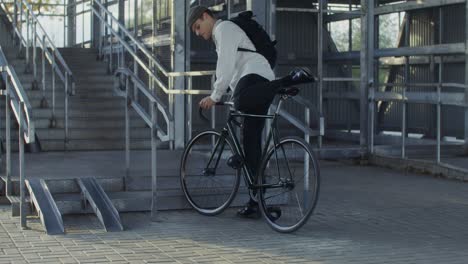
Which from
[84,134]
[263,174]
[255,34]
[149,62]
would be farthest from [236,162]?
[149,62]

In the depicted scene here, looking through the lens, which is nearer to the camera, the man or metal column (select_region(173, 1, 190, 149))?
the man

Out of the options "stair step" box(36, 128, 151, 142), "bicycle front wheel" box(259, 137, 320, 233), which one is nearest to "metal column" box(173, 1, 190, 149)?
"stair step" box(36, 128, 151, 142)

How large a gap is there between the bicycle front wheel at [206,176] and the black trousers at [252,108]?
347 mm

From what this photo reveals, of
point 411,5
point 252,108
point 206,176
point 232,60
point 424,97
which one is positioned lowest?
Answer: point 206,176

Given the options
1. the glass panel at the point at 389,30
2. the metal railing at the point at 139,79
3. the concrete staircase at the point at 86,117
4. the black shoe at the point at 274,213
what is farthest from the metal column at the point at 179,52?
the black shoe at the point at 274,213

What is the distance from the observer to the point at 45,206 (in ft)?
21.2

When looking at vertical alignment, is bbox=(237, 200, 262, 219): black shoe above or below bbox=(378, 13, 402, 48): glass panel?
below

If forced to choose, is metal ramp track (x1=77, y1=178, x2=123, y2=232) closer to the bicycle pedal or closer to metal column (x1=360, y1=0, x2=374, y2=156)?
the bicycle pedal

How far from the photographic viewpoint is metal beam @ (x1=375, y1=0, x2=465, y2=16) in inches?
471

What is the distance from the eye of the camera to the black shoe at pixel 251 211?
269 inches

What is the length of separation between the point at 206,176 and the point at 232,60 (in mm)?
1155

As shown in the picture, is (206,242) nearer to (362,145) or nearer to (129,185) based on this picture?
(129,185)

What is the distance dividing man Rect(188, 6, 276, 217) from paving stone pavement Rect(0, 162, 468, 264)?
0.64m

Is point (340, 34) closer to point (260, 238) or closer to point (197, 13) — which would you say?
point (197, 13)
